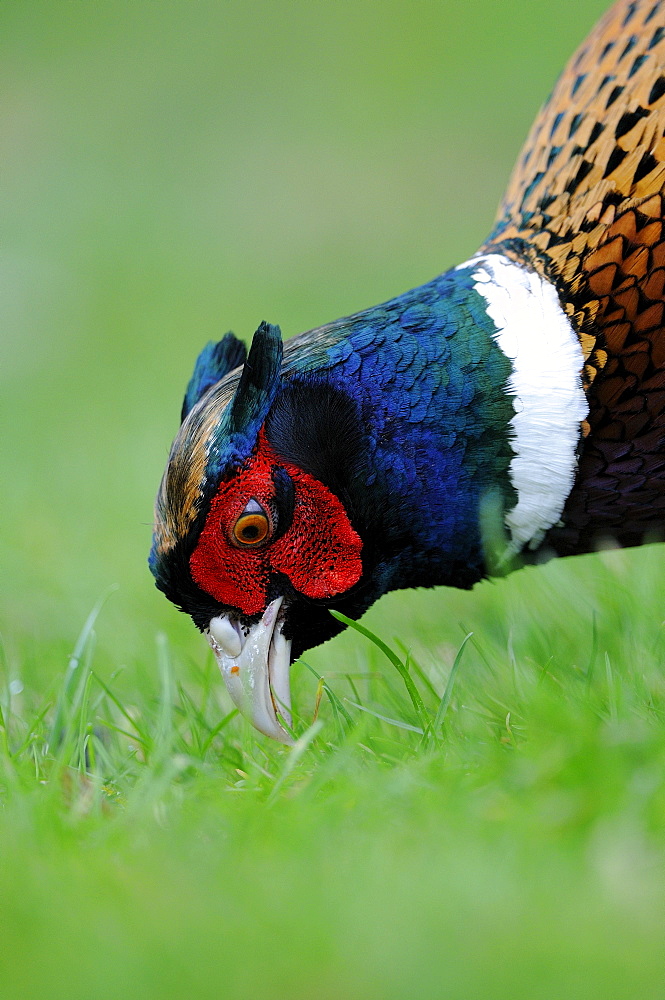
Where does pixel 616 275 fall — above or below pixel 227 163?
below

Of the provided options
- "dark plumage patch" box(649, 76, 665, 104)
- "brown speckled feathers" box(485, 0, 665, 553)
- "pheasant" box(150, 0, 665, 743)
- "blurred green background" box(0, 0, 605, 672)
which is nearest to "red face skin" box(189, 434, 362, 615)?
"pheasant" box(150, 0, 665, 743)

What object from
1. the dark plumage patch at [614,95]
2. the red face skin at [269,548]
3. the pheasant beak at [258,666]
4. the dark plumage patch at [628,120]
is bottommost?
the pheasant beak at [258,666]

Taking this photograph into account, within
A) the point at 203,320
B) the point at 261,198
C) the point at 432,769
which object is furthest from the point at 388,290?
the point at 432,769

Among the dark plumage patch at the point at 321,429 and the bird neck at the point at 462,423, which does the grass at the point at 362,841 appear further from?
the dark plumage patch at the point at 321,429

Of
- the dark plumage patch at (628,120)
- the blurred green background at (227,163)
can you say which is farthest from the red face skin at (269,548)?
the blurred green background at (227,163)

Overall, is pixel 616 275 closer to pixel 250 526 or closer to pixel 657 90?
pixel 657 90

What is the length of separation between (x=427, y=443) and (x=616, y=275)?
2.23ft

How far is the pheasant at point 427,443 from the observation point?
276cm

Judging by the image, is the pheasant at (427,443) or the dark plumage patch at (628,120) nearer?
the pheasant at (427,443)

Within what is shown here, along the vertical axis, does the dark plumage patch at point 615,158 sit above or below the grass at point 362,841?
above

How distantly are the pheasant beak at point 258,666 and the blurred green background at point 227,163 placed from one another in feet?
16.8

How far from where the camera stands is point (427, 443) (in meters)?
2.81

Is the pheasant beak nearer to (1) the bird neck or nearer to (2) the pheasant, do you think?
(2) the pheasant

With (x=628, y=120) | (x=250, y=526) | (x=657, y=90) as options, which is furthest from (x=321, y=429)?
(x=657, y=90)
